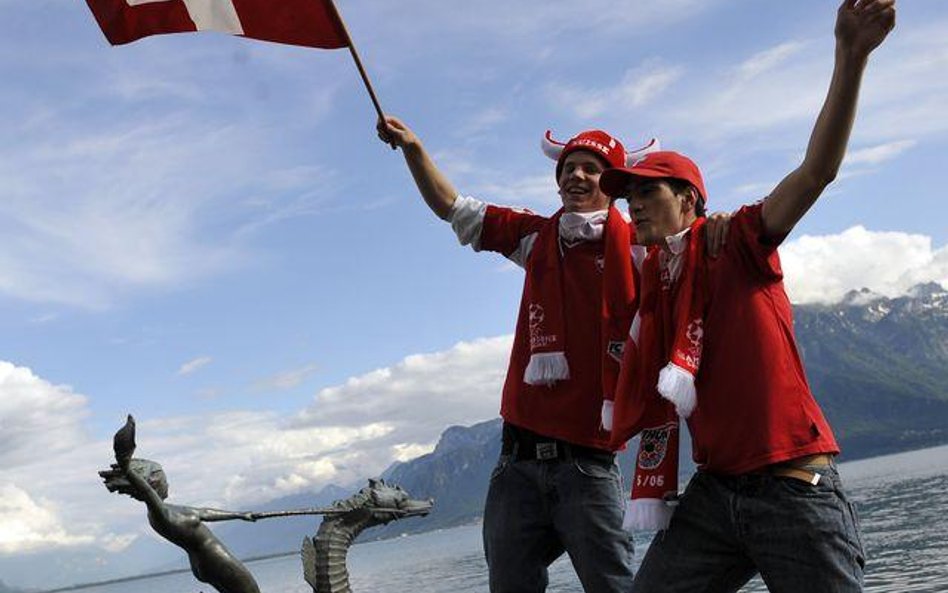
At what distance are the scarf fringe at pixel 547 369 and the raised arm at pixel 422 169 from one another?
1232 millimetres

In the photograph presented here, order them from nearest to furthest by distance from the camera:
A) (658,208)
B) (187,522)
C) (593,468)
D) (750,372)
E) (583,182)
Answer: (750,372) < (658,208) < (187,522) < (593,468) < (583,182)

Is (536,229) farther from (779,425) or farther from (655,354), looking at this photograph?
(779,425)

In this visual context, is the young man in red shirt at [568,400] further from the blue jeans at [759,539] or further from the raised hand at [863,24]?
the raised hand at [863,24]

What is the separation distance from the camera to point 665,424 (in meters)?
4.02

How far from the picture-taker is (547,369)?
191 inches

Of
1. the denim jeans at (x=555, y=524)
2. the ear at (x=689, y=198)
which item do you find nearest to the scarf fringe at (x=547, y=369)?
the denim jeans at (x=555, y=524)

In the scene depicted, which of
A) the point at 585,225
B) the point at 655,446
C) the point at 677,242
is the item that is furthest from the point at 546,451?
the point at 677,242

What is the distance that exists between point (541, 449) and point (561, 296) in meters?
0.85

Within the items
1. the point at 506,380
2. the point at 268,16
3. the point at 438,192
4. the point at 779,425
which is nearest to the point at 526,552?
the point at 506,380

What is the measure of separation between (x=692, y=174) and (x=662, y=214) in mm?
238

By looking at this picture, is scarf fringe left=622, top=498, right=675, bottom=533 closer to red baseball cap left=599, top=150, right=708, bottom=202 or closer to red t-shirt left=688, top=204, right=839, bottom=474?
red t-shirt left=688, top=204, right=839, bottom=474

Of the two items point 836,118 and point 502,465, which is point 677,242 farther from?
point 502,465

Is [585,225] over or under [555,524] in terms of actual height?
over

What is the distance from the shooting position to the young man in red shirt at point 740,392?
11.4ft
